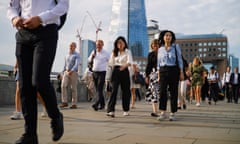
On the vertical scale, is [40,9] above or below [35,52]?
above

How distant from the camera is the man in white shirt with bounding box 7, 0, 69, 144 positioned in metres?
3.34

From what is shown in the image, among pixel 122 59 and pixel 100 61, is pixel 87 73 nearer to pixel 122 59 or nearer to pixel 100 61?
pixel 100 61

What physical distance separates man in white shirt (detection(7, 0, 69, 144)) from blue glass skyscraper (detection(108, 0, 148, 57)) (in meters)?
100

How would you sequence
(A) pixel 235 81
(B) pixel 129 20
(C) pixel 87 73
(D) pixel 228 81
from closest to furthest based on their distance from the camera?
(C) pixel 87 73, (A) pixel 235 81, (D) pixel 228 81, (B) pixel 129 20

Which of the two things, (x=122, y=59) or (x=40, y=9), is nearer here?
(x=40, y=9)

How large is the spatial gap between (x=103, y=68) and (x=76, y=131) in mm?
4761

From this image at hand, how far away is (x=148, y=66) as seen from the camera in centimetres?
831

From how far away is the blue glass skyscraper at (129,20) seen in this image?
106m

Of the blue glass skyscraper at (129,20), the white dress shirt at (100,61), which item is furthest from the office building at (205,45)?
the white dress shirt at (100,61)

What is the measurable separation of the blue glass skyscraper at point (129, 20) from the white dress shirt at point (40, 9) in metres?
100

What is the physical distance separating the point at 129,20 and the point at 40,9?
105 m

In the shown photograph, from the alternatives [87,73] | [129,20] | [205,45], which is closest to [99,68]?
[87,73]

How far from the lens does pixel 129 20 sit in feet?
353

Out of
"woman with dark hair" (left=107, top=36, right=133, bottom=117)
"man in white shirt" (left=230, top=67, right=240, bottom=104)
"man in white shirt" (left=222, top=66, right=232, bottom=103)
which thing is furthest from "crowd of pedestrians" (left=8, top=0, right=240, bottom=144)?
"man in white shirt" (left=222, top=66, right=232, bottom=103)
